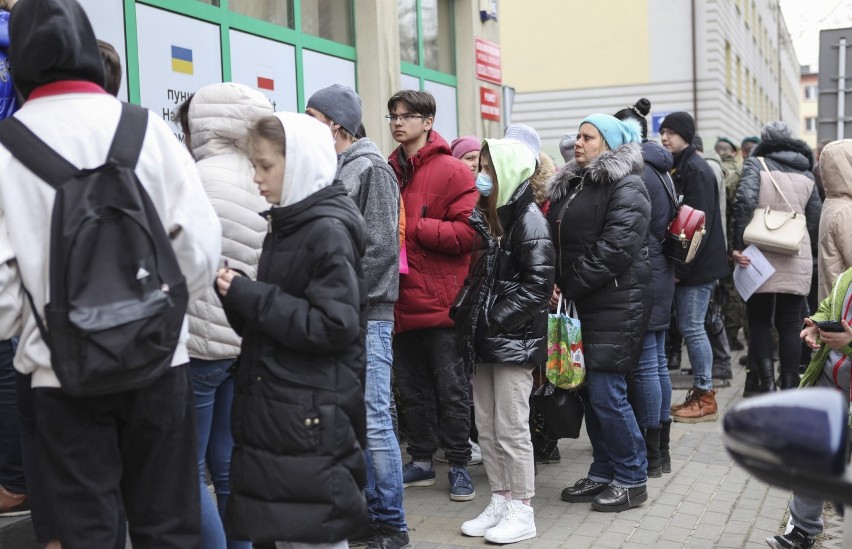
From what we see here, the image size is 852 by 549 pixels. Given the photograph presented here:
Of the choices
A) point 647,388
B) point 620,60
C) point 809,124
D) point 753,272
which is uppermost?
point 809,124

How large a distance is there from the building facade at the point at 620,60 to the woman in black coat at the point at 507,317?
20.7 meters

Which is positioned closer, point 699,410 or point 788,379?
point 699,410

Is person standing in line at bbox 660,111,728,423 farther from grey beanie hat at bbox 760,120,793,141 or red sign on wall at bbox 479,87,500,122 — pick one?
red sign on wall at bbox 479,87,500,122

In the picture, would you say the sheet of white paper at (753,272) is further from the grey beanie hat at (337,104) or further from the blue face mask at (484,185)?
the grey beanie hat at (337,104)

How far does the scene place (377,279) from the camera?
187 inches

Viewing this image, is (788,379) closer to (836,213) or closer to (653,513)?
(836,213)

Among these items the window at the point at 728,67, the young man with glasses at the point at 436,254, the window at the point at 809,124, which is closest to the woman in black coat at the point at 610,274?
the young man with glasses at the point at 436,254

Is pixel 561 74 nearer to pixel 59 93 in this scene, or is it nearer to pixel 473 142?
pixel 473 142

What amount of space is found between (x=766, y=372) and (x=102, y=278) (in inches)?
260

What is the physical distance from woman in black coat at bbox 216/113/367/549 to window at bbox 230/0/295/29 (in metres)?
4.07

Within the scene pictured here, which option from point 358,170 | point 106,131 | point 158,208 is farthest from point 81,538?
point 358,170

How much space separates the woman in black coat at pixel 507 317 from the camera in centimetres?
479

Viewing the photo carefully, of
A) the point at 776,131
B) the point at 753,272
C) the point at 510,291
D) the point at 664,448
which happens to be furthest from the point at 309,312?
the point at 776,131

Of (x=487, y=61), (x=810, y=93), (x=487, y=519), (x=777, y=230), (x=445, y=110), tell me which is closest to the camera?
(x=487, y=519)
